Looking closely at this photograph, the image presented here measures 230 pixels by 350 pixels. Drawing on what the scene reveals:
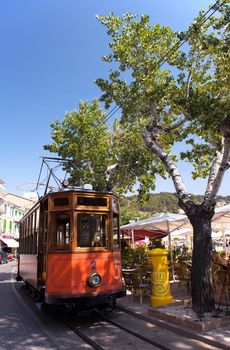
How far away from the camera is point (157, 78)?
12125mm

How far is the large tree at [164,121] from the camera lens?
7.73 meters

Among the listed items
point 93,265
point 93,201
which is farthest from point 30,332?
point 93,201

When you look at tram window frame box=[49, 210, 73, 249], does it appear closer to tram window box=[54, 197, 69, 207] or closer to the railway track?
tram window box=[54, 197, 69, 207]

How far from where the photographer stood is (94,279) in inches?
307

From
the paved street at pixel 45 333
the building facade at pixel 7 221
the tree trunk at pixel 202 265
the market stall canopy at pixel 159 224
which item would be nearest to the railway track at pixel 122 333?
the paved street at pixel 45 333

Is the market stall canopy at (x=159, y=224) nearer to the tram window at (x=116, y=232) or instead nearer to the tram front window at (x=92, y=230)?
the tram window at (x=116, y=232)

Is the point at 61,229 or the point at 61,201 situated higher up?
the point at 61,201

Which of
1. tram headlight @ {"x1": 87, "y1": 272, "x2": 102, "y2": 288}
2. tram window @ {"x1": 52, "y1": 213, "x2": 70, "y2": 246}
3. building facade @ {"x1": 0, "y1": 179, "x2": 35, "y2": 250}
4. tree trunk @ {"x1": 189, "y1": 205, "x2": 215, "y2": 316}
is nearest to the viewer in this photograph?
tree trunk @ {"x1": 189, "y1": 205, "x2": 215, "y2": 316}

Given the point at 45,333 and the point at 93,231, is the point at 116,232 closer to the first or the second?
the point at 93,231

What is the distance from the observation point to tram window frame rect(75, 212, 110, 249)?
26.3 feet

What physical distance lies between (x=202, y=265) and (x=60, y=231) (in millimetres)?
3312

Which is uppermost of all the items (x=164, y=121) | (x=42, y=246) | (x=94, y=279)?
(x=164, y=121)

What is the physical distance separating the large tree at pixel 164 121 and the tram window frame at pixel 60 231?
2.78 m

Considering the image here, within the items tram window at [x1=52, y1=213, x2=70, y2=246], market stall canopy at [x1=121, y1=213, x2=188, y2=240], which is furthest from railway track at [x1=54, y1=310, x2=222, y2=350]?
market stall canopy at [x1=121, y1=213, x2=188, y2=240]
